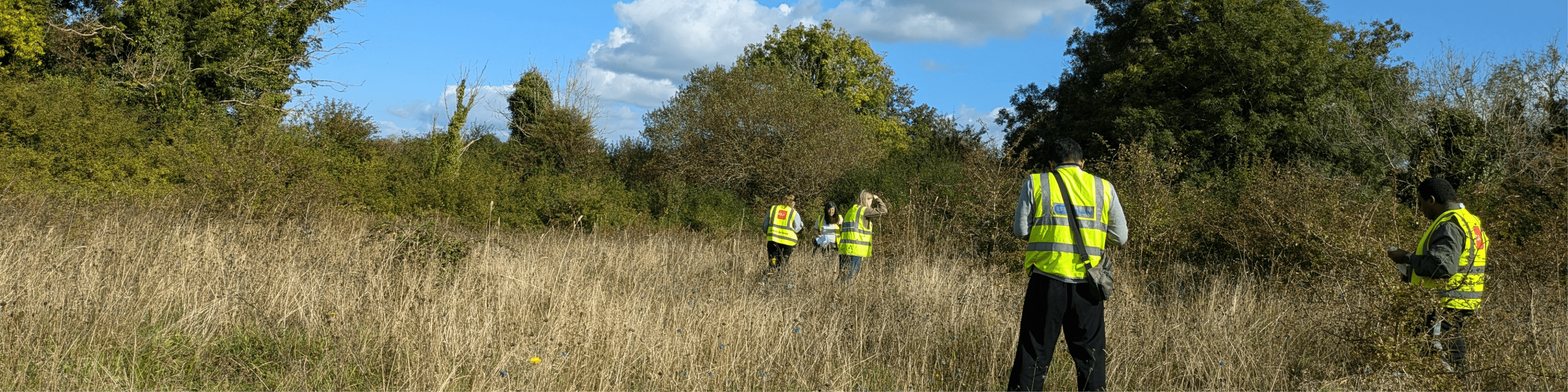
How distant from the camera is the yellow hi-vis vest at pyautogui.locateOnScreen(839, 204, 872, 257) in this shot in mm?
8695

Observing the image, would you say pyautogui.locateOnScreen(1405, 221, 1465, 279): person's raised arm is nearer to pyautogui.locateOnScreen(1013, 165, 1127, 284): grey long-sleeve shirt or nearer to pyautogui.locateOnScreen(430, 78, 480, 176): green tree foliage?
pyautogui.locateOnScreen(1013, 165, 1127, 284): grey long-sleeve shirt

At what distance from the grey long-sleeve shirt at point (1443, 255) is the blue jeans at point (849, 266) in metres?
4.23

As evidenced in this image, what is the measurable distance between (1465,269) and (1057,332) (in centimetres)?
221

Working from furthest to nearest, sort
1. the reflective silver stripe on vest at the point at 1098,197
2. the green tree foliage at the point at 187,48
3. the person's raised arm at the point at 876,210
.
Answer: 1. the green tree foliage at the point at 187,48
2. the person's raised arm at the point at 876,210
3. the reflective silver stripe on vest at the point at 1098,197

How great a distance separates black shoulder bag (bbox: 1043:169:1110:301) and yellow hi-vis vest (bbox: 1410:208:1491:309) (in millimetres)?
1658

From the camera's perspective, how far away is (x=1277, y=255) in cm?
882

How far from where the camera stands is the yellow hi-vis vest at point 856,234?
870cm

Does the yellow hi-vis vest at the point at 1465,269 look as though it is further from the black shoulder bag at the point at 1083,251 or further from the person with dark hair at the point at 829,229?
the person with dark hair at the point at 829,229

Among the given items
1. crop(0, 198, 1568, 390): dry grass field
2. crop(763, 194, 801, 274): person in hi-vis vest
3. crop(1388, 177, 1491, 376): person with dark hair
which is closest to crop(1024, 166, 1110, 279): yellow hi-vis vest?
crop(0, 198, 1568, 390): dry grass field

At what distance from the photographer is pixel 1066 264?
3998 millimetres

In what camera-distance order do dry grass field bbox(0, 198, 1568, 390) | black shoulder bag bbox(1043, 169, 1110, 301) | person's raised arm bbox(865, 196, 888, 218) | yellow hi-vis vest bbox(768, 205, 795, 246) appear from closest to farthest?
black shoulder bag bbox(1043, 169, 1110, 301) → dry grass field bbox(0, 198, 1568, 390) → person's raised arm bbox(865, 196, 888, 218) → yellow hi-vis vest bbox(768, 205, 795, 246)

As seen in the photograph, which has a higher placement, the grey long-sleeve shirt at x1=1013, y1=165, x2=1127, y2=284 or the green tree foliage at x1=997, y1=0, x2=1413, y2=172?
the green tree foliage at x1=997, y1=0, x2=1413, y2=172

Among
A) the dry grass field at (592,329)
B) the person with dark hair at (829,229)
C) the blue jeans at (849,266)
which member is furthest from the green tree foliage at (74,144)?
the blue jeans at (849,266)

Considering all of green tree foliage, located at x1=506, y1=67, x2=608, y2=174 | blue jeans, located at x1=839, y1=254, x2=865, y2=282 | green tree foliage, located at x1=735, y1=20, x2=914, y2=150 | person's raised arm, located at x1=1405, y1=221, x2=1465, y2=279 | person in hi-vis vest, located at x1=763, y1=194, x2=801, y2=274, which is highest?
green tree foliage, located at x1=735, y1=20, x2=914, y2=150
